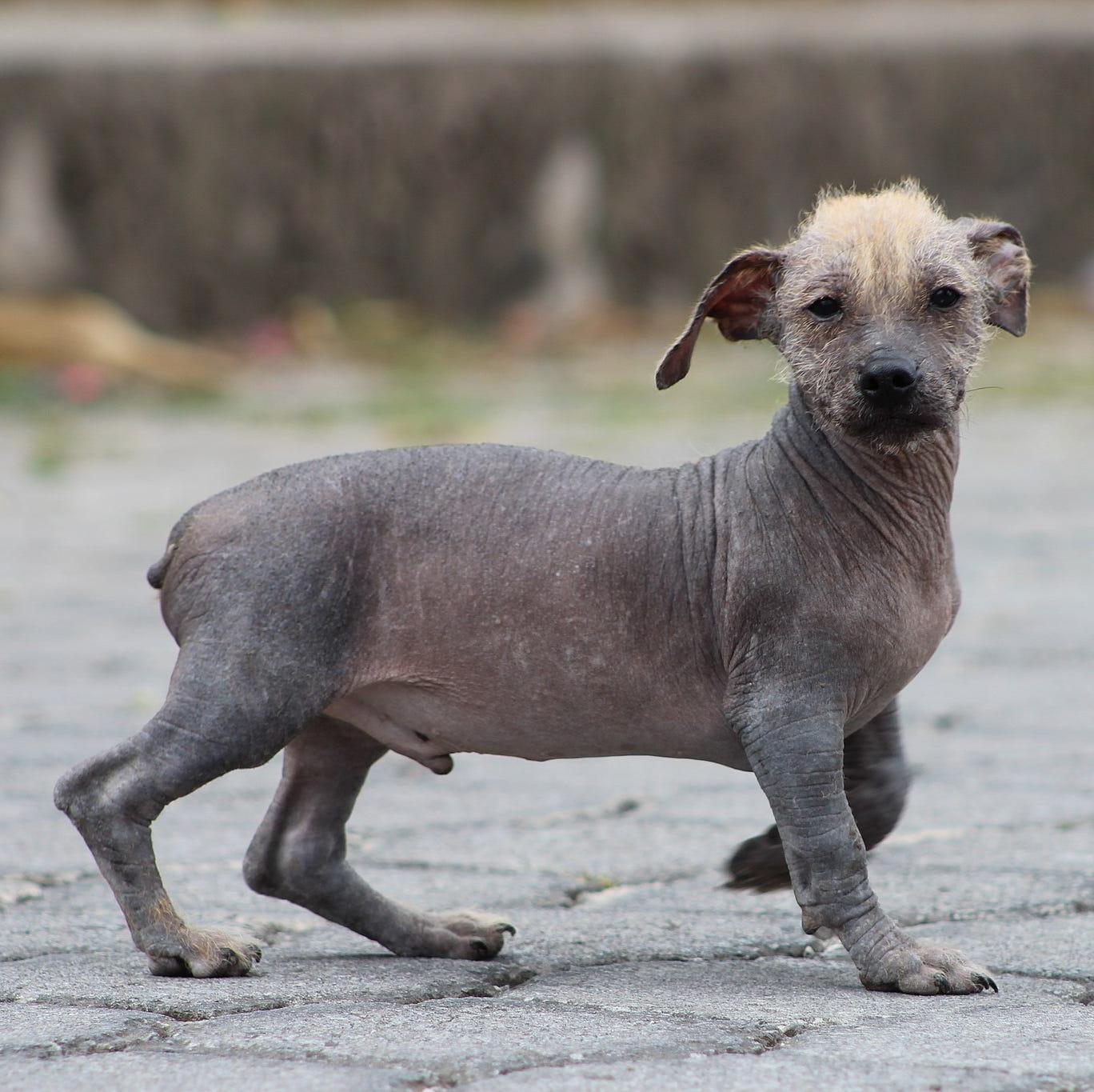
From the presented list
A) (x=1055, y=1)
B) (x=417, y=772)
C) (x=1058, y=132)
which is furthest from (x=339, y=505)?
(x=1055, y=1)

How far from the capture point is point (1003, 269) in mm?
3361

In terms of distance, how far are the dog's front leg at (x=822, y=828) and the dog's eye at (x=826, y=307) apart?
0.60 m

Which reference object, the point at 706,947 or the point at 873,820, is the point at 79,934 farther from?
the point at 873,820

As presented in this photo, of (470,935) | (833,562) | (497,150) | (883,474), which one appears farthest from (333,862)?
(497,150)

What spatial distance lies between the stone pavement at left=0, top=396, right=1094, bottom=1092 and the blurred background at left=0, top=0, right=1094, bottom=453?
6.17 metres

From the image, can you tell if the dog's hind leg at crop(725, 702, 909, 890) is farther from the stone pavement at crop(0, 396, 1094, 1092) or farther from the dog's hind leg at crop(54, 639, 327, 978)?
the dog's hind leg at crop(54, 639, 327, 978)

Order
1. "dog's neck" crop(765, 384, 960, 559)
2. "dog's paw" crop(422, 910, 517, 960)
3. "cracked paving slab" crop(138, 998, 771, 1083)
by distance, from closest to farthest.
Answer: "cracked paving slab" crop(138, 998, 771, 1083) < "dog's neck" crop(765, 384, 960, 559) < "dog's paw" crop(422, 910, 517, 960)

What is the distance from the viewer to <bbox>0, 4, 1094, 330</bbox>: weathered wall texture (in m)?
12.7

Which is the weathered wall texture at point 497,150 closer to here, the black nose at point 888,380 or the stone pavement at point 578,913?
the stone pavement at point 578,913

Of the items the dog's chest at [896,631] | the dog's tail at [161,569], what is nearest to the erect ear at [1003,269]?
the dog's chest at [896,631]

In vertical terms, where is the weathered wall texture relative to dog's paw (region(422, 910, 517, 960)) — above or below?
above

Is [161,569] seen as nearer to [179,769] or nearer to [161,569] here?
[161,569]

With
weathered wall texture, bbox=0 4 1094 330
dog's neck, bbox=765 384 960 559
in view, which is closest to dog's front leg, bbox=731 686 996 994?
dog's neck, bbox=765 384 960 559

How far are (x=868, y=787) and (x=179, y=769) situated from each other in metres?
1.22
